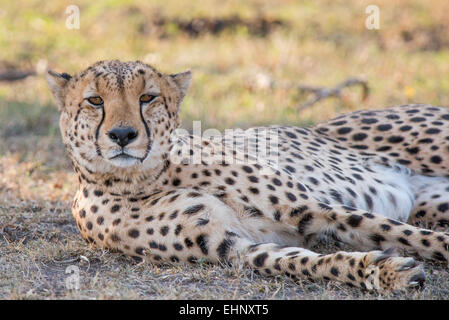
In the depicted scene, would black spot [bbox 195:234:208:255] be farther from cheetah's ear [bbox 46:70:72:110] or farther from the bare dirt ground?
cheetah's ear [bbox 46:70:72:110]

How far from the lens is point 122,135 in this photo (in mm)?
3271

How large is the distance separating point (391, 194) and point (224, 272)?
4.81ft

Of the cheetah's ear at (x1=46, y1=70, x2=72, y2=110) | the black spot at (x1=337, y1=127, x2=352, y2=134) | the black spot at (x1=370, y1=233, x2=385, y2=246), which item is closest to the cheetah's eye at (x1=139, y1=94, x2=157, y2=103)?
the cheetah's ear at (x1=46, y1=70, x2=72, y2=110)

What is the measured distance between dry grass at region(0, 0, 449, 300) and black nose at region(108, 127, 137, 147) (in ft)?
1.96

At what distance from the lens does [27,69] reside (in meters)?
8.50

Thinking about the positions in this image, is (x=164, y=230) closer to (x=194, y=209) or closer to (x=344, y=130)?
(x=194, y=209)

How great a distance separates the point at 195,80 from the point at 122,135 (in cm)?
484

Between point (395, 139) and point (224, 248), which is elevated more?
point (395, 139)

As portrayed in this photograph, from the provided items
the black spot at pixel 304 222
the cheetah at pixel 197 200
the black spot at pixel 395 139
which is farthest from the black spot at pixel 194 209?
the black spot at pixel 395 139

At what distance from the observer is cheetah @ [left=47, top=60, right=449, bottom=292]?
127 inches

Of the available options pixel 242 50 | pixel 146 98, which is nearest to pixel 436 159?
pixel 146 98

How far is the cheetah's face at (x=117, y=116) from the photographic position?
333 centimetres

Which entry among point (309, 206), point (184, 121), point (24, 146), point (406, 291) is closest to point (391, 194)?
point (309, 206)
